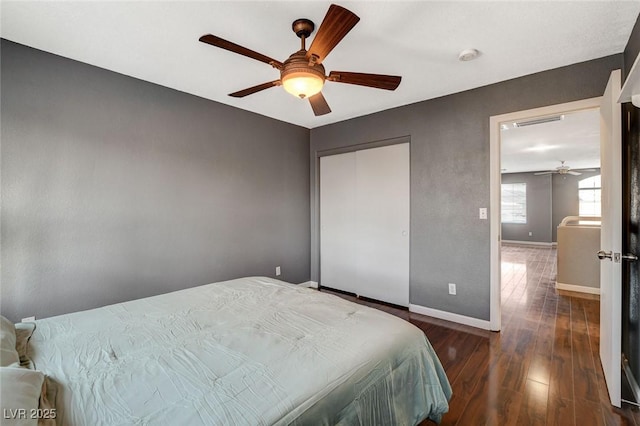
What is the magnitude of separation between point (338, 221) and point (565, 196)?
8297 millimetres

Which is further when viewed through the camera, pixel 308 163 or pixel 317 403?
pixel 308 163

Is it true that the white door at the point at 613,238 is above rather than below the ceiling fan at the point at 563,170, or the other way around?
below

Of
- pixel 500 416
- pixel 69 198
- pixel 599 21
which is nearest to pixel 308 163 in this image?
pixel 69 198

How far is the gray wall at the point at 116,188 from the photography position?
2.12 m

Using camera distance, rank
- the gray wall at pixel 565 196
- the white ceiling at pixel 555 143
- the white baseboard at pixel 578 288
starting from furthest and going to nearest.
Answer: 1. the gray wall at pixel 565 196
2. the white ceiling at pixel 555 143
3. the white baseboard at pixel 578 288

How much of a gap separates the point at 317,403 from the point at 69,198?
8.30 ft

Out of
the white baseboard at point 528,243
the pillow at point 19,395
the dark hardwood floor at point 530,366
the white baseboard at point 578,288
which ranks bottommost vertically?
the dark hardwood floor at point 530,366

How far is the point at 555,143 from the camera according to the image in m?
5.22

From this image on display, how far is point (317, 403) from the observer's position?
3.27 feet

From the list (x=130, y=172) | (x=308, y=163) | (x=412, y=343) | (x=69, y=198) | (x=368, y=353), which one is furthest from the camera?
(x=308, y=163)

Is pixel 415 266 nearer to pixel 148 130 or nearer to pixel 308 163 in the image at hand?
pixel 308 163

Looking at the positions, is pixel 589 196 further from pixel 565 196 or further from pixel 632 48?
pixel 632 48

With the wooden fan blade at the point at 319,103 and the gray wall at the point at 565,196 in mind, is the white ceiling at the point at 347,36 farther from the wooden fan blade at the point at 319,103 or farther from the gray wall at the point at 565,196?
the gray wall at the point at 565,196

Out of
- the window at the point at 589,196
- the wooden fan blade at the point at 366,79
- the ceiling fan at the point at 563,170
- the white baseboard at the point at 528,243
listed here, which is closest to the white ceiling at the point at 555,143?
the ceiling fan at the point at 563,170
